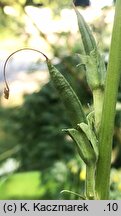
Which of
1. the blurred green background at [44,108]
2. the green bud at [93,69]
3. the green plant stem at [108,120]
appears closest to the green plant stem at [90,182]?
the green plant stem at [108,120]

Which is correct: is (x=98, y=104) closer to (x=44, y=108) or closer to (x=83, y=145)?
(x=83, y=145)

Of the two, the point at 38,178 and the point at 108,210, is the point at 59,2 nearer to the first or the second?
the point at 38,178

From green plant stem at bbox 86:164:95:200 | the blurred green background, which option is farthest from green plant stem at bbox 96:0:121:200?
the blurred green background

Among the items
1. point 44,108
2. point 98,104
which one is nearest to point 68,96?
point 98,104

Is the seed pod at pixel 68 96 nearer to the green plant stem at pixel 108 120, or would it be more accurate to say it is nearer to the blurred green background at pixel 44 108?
the green plant stem at pixel 108 120

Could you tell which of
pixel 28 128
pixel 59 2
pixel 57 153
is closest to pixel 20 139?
pixel 28 128
